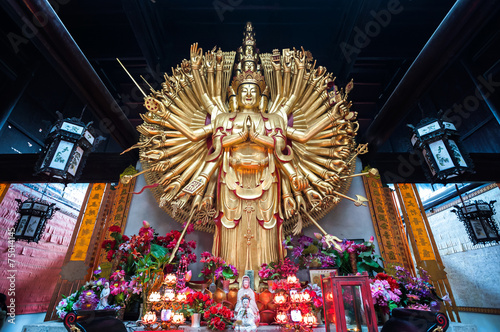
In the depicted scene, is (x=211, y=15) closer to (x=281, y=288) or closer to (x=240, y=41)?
(x=240, y=41)

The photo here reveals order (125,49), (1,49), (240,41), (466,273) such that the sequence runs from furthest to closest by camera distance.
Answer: (466,273) → (240,41) → (125,49) → (1,49)

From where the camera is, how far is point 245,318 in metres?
2.06

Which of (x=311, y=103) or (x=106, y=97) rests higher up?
(x=311, y=103)

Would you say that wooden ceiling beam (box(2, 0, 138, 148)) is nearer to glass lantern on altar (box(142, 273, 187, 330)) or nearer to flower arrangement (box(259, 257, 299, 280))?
glass lantern on altar (box(142, 273, 187, 330))

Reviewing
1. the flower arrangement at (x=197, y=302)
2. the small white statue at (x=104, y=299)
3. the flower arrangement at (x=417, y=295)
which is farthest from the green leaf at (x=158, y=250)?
the flower arrangement at (x=417, y=295)

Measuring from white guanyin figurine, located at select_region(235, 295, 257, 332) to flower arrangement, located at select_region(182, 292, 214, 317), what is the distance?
292mm

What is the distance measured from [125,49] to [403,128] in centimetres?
555

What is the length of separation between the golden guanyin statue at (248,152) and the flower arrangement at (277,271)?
1.01 feet

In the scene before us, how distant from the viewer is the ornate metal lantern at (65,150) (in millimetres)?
2818

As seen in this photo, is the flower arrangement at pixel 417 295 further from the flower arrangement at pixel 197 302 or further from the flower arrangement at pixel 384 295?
the flower arrangement at pixel 197 302

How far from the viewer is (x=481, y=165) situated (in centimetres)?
424

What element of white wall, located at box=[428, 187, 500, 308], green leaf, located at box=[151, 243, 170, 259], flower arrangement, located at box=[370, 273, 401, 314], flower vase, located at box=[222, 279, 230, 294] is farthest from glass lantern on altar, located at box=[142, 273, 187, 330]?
white wall, located at box=[428, 187, 500, 308]

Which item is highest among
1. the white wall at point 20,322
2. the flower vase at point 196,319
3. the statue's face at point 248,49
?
the statue's face at point 248,49

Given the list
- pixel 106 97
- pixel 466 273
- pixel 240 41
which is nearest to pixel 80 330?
pixel 106 97
